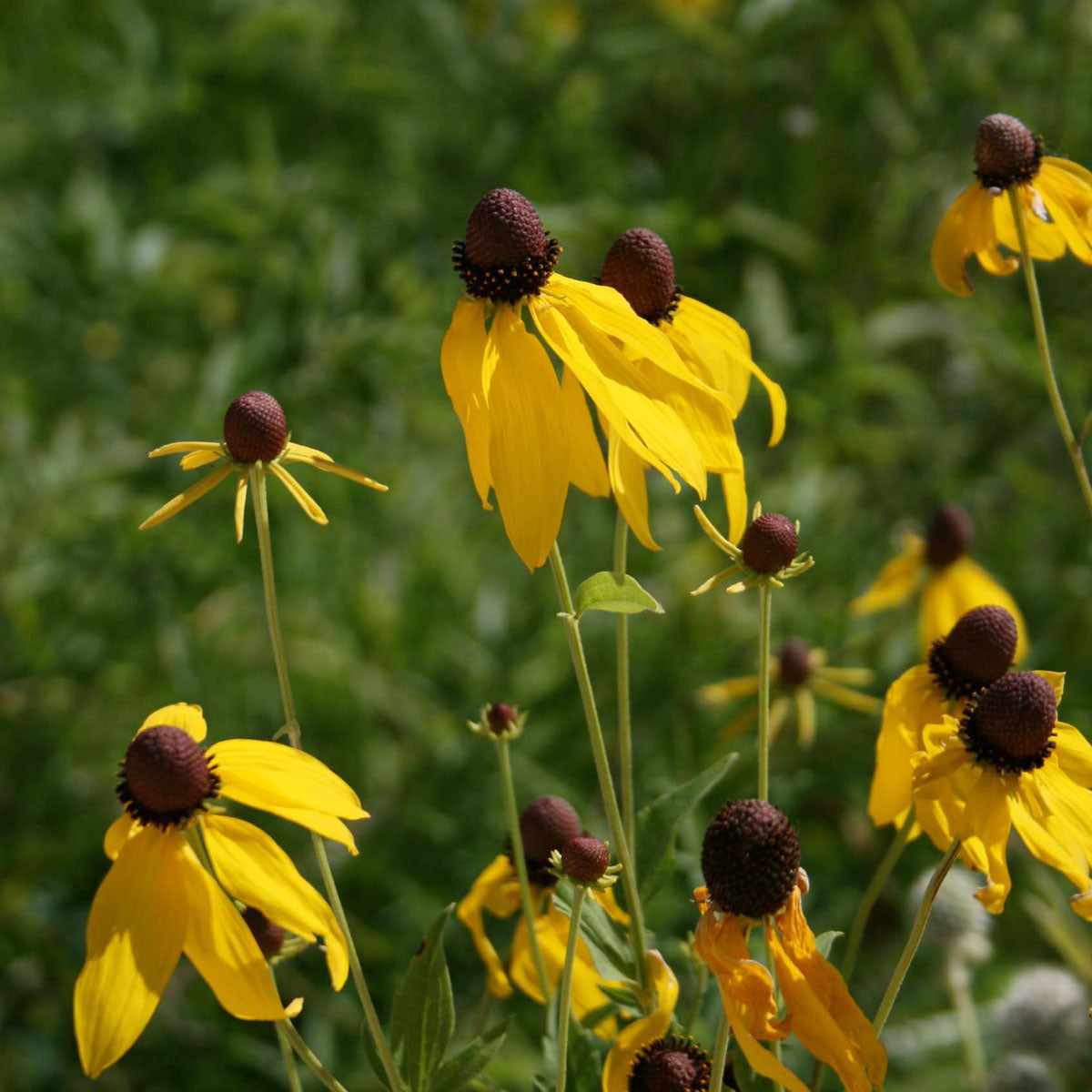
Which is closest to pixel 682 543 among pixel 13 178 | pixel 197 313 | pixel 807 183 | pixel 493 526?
pixel 493 526

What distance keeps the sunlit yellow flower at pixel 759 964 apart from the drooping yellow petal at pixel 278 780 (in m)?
0.17

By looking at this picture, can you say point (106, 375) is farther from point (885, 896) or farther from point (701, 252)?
point (885, 896)

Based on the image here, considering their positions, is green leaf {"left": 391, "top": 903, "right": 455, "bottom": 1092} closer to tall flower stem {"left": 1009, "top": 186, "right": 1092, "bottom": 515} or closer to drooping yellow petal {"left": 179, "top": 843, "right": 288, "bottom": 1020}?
drooping yellow petal {"left": 179, "top": 843, "right": 288, "bottom": 1020}

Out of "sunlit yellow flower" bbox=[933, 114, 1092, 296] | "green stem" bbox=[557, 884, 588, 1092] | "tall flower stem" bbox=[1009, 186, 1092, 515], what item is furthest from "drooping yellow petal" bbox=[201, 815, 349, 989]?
"sunlit yellow flower" bbox=[933, 114, 1092, 296]

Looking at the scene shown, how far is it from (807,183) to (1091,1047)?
1556 mm

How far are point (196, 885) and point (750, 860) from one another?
0.87 feet

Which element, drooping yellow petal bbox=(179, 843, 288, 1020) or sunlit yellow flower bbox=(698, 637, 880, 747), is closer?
drooping yellow petal bbox=(179, 843, 288, 1020)

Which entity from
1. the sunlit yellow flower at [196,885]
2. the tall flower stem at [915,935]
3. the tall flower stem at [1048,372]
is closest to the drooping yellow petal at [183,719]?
the sunlit yellow flower at [196,885]

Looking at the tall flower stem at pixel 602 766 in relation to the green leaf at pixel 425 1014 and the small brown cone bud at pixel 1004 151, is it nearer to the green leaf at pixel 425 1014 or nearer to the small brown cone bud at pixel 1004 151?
the green leaf at pixel 425 1014

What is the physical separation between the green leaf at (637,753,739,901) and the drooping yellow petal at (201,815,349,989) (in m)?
0.22

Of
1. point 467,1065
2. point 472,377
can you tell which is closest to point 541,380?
point 472,377

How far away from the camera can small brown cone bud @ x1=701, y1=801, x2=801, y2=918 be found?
658 mm

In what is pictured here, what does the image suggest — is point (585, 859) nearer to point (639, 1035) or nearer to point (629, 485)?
point (639, 1035)

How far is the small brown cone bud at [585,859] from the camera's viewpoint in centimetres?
72
